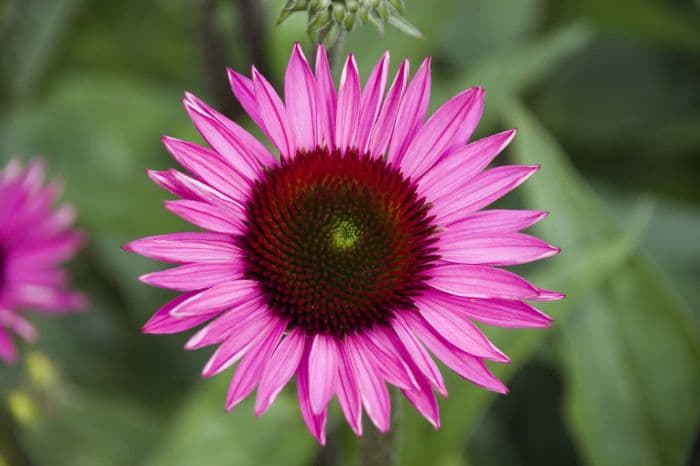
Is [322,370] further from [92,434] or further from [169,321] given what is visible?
[92,434]

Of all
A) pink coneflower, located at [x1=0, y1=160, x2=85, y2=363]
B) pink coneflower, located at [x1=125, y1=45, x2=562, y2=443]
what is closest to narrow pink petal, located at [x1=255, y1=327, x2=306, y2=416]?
pink coneflower, located at [x1=125, y1=45, x2=562, y2=443]

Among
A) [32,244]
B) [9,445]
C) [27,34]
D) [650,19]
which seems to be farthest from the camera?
[650,19]

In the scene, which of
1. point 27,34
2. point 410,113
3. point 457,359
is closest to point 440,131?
point 410,113

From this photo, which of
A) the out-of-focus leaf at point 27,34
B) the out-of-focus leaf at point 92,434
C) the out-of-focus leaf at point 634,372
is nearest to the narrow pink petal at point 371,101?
the out-of-focus leaf at point 634,372

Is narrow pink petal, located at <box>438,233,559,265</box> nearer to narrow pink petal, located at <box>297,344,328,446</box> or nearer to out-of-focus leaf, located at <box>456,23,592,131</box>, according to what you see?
narrow pink petal, located at <box>297,344,328,446</box>

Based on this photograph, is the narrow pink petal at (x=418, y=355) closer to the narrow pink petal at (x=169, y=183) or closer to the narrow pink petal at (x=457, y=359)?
the narrow pink petal at (x=457, y=359)

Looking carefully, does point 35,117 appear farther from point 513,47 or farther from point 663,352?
point 663,352

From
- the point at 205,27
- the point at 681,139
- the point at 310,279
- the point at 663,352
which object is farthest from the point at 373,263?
the point at 681,139
